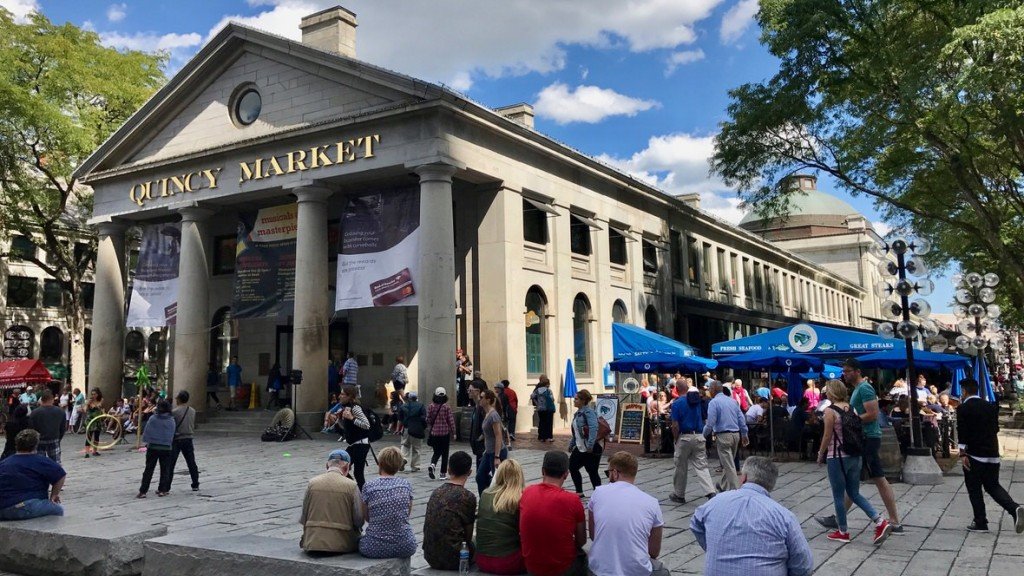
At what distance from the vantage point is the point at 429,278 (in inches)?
832

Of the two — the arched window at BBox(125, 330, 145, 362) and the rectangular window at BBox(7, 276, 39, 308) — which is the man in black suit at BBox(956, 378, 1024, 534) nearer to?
the rectangular window at BBox(7, 276, 39, 308)

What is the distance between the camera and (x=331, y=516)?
6.83 m

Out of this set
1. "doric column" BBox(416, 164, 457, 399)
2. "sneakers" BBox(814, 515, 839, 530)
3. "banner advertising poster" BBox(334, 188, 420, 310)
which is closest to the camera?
"sneakers" BBox(814, 515, 839, 530)

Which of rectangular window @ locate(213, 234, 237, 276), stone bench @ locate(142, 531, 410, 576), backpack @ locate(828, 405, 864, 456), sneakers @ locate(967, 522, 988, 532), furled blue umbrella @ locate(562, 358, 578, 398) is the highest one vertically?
rectangular window @ locate(213, 234, 237, 276)

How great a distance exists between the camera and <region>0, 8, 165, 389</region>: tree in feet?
103

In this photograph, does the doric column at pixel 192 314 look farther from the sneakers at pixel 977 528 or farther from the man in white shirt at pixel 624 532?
the man in white shirt at pixel 624 532

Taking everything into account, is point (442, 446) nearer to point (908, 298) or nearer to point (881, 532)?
point (881, 532)

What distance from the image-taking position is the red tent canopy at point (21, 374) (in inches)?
1148

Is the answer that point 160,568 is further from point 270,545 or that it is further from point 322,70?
point 322,70

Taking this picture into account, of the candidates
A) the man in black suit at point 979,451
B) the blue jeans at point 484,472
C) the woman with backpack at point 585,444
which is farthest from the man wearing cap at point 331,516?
the man in black suit at point 979,451

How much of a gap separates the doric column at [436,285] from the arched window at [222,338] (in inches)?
475

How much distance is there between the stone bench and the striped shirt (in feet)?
9.76

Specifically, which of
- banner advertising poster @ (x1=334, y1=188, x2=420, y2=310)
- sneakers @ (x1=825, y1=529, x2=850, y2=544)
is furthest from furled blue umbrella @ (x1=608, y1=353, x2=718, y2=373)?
sneakers @ (x1=825, y1=529, x2=850, y2=544)

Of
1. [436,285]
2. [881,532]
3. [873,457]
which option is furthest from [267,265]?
[881,532]
